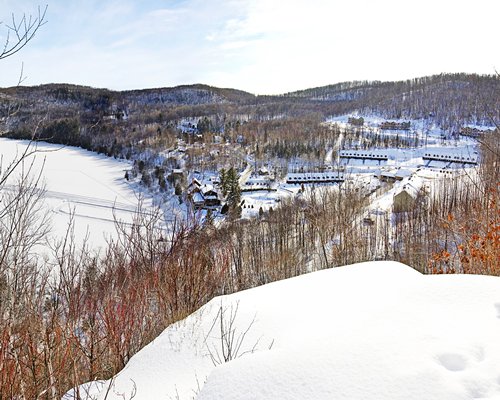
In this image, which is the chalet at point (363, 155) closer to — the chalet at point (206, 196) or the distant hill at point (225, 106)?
the distant hill at point (225, 106)

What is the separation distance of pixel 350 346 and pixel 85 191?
6662cm

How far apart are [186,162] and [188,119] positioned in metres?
54.4

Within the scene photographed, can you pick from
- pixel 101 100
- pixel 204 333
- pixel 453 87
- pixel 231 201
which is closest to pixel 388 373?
pixel 204 333

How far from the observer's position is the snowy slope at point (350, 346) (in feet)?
8.27

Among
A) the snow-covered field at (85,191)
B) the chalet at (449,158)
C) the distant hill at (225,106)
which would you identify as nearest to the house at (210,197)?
the snow-covered field at (85,191)

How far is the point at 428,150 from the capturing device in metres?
79.8

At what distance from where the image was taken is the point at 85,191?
62125 millimetres

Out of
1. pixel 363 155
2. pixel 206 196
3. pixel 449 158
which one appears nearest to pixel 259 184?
pixel 206 196

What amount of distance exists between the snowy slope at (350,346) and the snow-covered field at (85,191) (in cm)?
3197

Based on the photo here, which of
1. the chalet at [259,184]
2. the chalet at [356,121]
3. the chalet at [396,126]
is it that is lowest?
the chalet at [259,184]

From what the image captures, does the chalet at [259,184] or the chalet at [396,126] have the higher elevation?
the chalet at [396,126]

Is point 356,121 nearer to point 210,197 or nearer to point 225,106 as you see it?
point 225,106

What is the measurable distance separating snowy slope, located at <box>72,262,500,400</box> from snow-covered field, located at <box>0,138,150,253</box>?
105 feet

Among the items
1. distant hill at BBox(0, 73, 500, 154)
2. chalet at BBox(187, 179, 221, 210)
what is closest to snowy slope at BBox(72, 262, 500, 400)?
chalet at BBox(187, 179, 221, 210)
